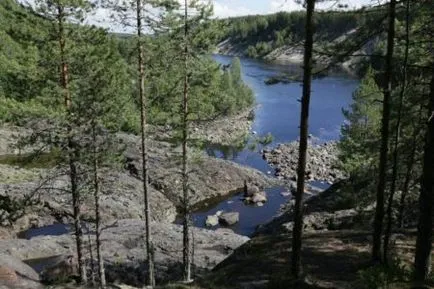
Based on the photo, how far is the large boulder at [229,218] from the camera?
39594 millimetres

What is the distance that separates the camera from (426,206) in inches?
466

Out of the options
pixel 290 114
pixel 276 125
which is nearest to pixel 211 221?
pixel 276 125

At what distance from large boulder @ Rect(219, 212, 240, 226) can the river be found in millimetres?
475

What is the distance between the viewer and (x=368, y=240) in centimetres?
1869

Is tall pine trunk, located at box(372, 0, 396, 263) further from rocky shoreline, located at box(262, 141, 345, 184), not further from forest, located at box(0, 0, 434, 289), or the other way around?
rocky shoreline, located at box(262, 141, 345, 184)

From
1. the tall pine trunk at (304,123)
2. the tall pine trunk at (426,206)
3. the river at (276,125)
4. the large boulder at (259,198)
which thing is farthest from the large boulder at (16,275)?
the large boulder at (259,198)

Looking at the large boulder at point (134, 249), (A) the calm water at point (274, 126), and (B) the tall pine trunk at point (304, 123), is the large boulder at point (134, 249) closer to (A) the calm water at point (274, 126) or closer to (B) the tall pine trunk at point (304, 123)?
(A) the calm water at point (274, 126)

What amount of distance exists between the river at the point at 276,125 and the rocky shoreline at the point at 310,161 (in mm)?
1520

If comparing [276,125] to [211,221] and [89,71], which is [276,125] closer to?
[211,221]

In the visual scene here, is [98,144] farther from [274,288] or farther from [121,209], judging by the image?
[121,209]

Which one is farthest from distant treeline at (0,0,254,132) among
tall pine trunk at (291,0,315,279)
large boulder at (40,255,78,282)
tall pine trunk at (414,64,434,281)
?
tall pine trunk at (414,64,434,281)

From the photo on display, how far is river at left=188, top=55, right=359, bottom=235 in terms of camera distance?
42.7m

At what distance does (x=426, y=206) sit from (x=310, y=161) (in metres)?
45.9

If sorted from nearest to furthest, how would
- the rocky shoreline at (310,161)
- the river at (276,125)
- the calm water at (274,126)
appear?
the calm water at (274,126) → the river at (276,125) → the rocky shoreline at (310,161)
